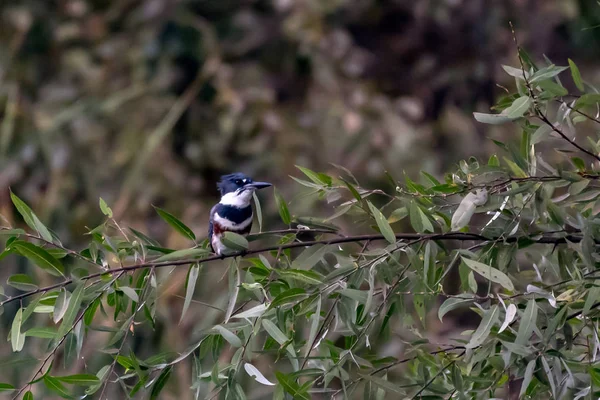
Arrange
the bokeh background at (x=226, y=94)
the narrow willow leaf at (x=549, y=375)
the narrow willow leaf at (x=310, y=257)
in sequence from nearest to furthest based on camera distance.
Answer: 1. the narrow willow leaf at (x=549, y=375)
2. the narrow willow leaf at (x=310, y=257)
3. the bokeh background at (x=226, y=94)

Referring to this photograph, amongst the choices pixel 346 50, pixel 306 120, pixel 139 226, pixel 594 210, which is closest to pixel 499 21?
pixel 346 50

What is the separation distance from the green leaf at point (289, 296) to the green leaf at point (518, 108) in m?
0.45

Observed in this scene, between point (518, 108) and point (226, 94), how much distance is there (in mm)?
3224

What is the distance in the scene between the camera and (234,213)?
2.39m

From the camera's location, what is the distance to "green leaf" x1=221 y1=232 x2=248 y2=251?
168 cm

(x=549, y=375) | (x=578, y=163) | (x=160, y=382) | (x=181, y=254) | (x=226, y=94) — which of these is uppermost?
(x=578, y=163)

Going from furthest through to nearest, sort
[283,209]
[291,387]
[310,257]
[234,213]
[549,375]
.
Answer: [234,213] < [283,209] < [310,257] < [291,387] < [549,375]

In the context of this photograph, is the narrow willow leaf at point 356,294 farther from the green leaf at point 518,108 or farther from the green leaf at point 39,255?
the green leaf at point 39,255

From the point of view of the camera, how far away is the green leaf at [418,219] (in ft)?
5.05

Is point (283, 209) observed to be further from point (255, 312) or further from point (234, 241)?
point (255, 312)

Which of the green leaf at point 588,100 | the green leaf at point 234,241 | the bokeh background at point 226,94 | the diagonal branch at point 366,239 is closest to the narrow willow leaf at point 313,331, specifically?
the diagonal branch at point 366,239

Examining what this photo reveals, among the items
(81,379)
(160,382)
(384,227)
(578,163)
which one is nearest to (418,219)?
(384,227)

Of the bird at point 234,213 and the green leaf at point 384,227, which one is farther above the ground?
the green leaf at point 384,227

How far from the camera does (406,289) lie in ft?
5.43
